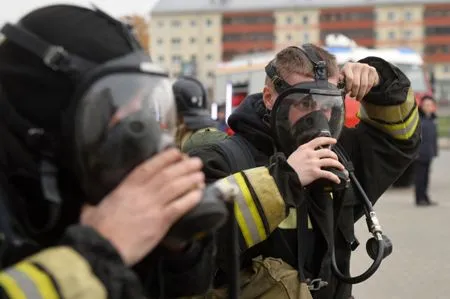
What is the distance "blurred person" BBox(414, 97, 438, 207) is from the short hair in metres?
9.34

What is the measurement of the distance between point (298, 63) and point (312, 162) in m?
0.40

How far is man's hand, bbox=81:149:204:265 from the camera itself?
4.01ft

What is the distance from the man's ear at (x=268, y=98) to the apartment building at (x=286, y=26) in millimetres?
87010

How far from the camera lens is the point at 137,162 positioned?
1.27m

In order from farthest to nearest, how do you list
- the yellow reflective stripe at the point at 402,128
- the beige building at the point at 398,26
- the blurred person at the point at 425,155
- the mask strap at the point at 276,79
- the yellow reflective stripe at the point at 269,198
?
the beige building at the point at 398,26 < the blurred person at the point at 425,155 < the yellow reflective stripe at the point at 402,128 < the mask strap at the point at 276,79 < the yellow reflective stripe at the point at 269,198

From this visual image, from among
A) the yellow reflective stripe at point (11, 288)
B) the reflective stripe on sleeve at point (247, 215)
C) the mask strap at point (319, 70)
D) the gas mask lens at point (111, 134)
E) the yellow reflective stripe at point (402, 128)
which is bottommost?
the reflective stripe on sleeve at point (247, 215)

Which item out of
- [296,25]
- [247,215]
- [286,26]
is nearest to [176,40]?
[286,26]

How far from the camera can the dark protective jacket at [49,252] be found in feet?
3.82

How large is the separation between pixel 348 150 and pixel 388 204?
944 centimetres

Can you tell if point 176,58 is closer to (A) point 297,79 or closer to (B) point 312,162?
(A) point 297,79

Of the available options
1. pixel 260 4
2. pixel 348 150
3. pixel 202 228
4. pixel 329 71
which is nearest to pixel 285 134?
pixel 329 71

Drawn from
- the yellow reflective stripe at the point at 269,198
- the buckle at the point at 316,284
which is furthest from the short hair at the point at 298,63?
the buckle at the point at 316,284

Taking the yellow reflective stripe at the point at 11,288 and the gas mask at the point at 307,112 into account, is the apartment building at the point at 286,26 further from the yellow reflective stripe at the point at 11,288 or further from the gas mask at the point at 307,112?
the yellow reflective stripe at the point at 11,288

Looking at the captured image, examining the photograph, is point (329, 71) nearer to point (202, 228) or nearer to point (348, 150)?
point (348, 150)
